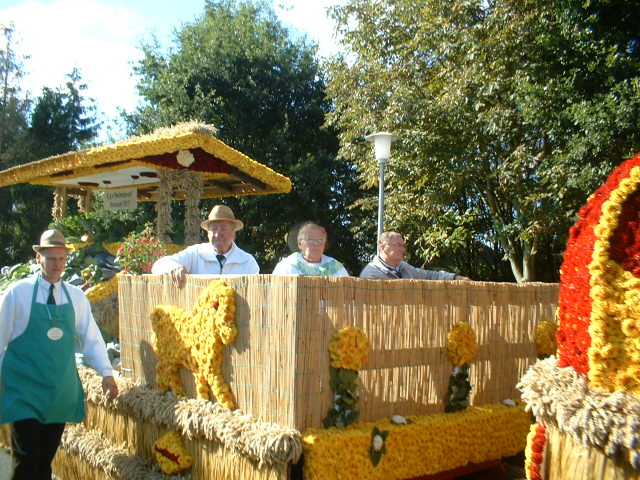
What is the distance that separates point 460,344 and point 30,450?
271cm

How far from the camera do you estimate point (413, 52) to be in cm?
1364

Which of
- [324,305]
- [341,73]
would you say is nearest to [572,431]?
[324,305]

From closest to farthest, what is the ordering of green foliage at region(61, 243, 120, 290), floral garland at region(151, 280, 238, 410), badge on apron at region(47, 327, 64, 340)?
floral garland at region(151, 280, 238, 410)
badge on apron at region(47, 327, 64, 340)
green foliage at region(61, 243, 120, 290)

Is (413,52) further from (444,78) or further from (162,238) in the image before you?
(162,238)

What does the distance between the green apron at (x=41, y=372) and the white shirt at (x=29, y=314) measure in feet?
0.12

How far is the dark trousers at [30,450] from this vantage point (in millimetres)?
3658

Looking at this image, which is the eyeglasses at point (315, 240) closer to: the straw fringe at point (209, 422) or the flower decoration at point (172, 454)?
the straw fringe at point (209, 422)

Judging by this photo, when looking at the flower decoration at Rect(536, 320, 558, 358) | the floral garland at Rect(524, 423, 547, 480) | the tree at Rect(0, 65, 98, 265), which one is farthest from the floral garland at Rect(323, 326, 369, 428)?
the tree at Rect(0, 65, 98, 265)

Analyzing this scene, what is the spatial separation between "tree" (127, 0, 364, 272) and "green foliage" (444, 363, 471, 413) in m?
15.2

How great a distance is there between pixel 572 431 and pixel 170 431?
255 cm

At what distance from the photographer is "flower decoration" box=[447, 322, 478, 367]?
3.80 meters

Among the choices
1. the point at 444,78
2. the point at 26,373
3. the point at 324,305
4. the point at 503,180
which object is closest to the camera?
the point at 324,305

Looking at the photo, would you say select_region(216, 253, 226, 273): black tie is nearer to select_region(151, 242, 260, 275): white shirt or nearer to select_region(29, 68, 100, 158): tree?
select_region(151, 242, 260, 275): white shirt

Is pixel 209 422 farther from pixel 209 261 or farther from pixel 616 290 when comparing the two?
pixel 616 290
